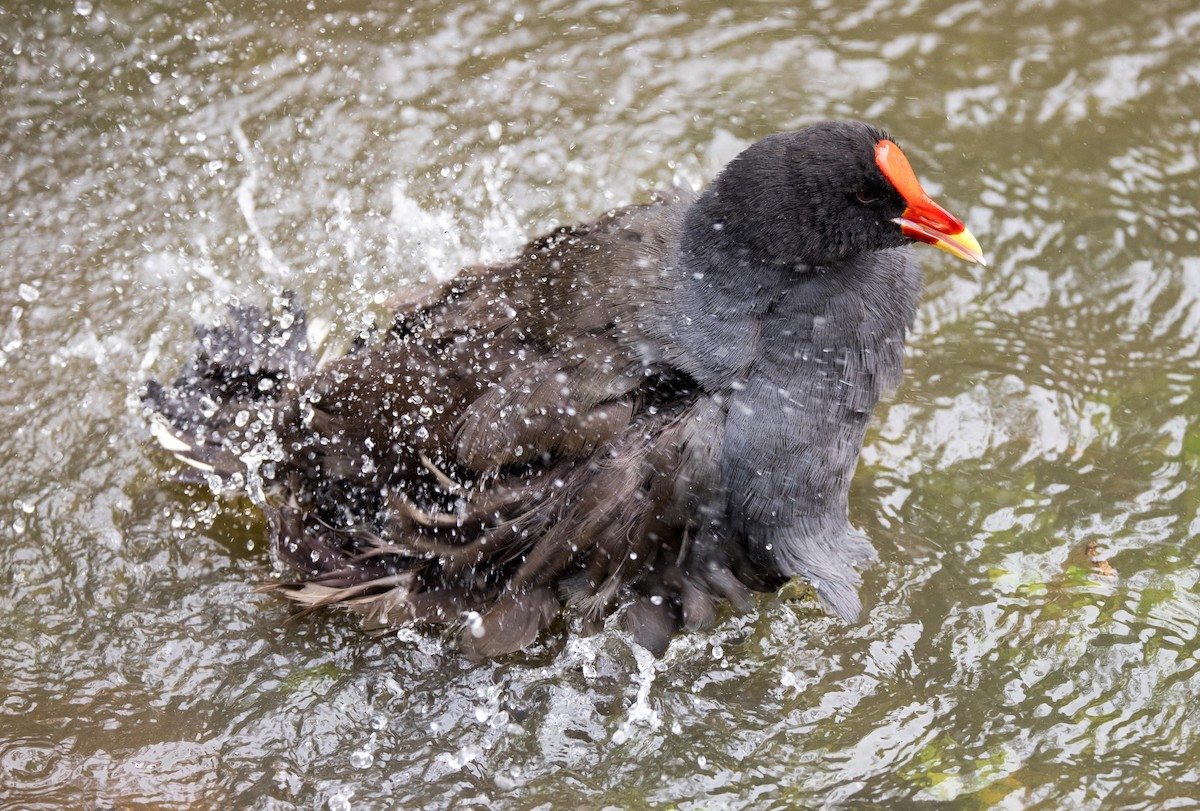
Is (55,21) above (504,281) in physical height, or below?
above

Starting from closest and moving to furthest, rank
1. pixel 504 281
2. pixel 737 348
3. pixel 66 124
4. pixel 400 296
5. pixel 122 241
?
1. pixel 737 348
2. pixel 504 281
3. pixel 400 296
4. pixel 122 241
5. pixel 66 124

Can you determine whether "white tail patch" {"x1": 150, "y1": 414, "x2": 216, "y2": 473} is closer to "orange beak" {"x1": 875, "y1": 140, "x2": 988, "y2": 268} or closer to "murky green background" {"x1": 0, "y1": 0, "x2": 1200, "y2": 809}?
"murky green background" {"x1": 0, "y1": 0, "x2": 1200, "y2": 809}

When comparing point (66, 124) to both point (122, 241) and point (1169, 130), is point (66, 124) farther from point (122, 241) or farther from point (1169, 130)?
point (1169, 130)

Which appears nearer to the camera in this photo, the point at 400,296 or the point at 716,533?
the point at 716,533

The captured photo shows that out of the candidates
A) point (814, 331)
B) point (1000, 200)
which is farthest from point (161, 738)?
point (1000, 200)

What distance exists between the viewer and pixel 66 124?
4.79 m

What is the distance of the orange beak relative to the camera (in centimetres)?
303

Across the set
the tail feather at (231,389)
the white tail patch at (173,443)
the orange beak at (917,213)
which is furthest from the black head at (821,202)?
the white tail patch at (173,443)

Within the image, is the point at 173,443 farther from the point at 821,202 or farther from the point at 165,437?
the point at 821,202

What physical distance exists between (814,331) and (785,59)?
259cm

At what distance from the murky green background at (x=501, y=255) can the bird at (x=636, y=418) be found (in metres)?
0.22

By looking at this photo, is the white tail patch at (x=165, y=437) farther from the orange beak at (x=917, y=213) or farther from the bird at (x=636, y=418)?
the orange beak at (x=917, y=213)

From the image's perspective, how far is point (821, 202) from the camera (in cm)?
303

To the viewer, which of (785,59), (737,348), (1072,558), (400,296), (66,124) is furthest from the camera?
(785,59)
